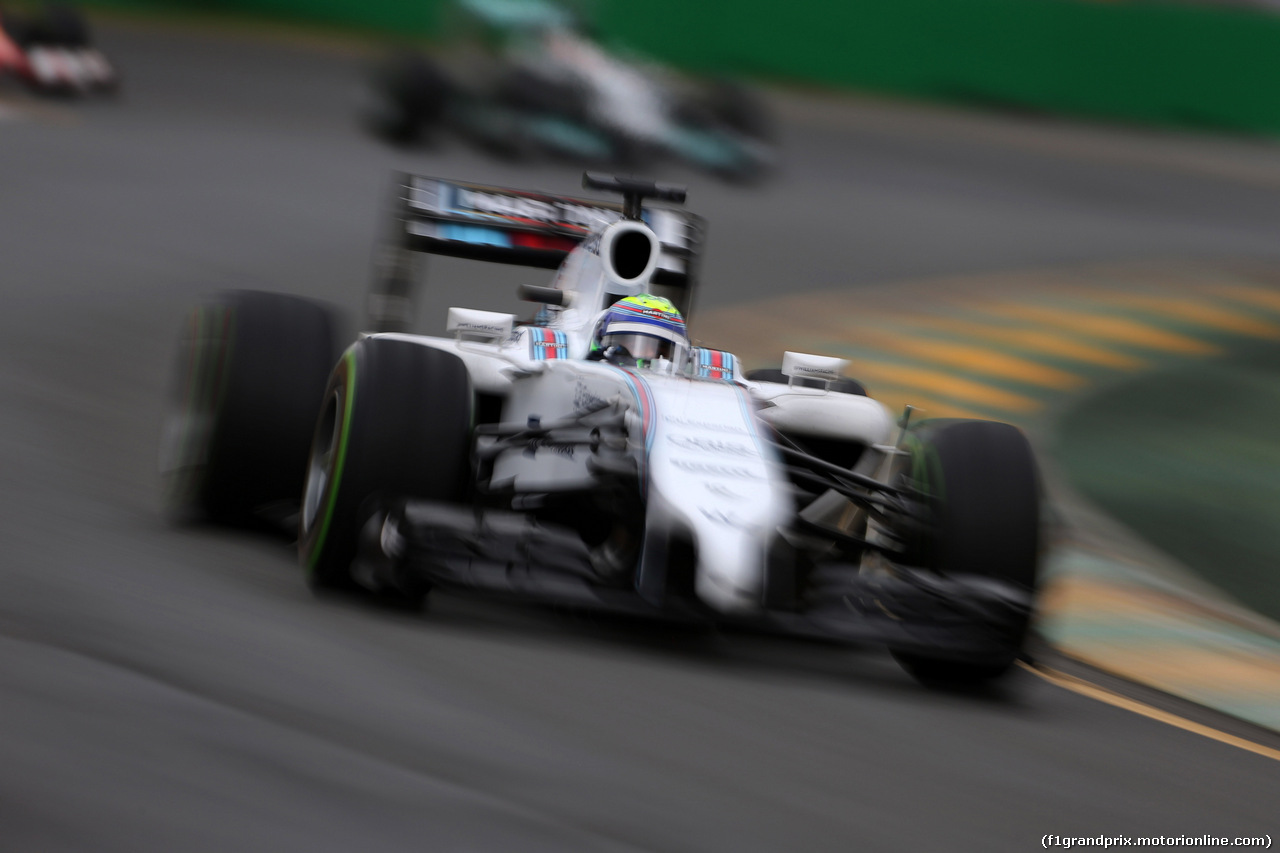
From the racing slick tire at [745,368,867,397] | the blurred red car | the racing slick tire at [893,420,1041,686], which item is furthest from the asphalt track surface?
the blurred red car

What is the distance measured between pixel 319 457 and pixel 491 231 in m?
1.91

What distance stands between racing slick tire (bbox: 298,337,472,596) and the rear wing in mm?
1832

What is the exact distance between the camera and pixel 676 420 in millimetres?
5832

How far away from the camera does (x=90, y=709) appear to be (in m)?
4.57

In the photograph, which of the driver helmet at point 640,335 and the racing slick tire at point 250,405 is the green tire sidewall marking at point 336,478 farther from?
the driver helmet at point 640,335

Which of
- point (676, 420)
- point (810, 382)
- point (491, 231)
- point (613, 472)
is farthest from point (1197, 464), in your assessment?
point (613, 472)

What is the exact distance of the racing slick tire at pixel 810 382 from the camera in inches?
289

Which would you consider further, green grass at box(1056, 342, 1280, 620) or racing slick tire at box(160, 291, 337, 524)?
green grass at box(1056, 342, 1280, 620)

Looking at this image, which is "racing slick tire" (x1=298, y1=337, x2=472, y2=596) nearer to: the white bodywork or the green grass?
the white bodywork

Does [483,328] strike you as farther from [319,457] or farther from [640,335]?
[319,457]

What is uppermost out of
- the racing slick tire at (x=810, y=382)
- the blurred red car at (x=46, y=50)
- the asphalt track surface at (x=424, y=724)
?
the blurred red car at (x=46, y=50)

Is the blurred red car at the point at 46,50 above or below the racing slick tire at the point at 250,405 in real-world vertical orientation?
above

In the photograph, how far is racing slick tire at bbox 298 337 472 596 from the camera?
18.9 ft

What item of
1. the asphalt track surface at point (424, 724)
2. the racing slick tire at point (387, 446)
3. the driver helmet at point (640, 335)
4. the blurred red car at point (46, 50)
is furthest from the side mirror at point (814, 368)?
the blurred red car at point (46, 50)
